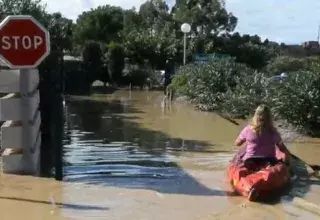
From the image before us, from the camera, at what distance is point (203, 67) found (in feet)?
84.8

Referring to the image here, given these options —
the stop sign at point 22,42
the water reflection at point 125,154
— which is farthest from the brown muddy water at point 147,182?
the stop sign at point 22,42

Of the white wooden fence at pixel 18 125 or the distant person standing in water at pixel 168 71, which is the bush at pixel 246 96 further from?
the distant person standing in water at pixel 168 71

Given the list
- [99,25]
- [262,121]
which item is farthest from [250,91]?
[99,25]

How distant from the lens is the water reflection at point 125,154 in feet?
33.3

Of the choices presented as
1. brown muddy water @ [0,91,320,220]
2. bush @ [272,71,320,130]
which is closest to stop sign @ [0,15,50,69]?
brown muddy water @ [0,91,320,220]

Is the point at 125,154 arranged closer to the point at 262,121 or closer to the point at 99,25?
the point at 262,121

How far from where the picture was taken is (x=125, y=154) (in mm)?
13180

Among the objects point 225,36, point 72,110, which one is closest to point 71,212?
point 72,110

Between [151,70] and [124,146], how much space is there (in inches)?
1071

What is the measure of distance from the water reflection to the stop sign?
7.06 feet

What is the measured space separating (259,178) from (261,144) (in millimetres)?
972

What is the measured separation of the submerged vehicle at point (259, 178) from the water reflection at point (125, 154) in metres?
0.34

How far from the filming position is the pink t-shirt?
32.9 ft

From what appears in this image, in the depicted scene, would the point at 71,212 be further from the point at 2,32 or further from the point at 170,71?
the point at 170,71
